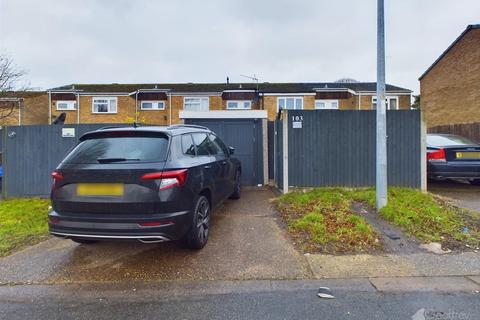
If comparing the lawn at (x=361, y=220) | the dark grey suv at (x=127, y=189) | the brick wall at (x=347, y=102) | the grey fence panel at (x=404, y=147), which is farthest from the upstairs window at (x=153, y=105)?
the dark grey suv at (x=127, y=189)

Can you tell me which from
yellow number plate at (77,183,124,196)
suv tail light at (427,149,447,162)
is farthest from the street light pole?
yellow number plate at (77,183,124,196)

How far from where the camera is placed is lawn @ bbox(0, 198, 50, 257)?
4591 millimetres

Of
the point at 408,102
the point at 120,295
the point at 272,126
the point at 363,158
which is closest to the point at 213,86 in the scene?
the point at 408,102

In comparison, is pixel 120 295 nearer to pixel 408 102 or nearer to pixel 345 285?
pixel 345 285

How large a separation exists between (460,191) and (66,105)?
28.3 metres

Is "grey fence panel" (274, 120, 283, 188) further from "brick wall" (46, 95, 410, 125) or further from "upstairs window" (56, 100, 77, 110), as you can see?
"upstairs window" (56, 100, 77, 110)

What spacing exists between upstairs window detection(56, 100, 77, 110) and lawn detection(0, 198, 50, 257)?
20.9m

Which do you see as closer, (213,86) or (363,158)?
(363,158)

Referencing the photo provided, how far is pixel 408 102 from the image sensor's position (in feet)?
84.6

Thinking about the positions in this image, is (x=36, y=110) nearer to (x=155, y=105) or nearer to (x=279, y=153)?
(x=155, y=105)

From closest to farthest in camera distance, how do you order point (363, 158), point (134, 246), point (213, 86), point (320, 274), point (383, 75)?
point (320, 274) < point (134, 246) < point (383, 75) < point (363, 158) < point (213, 86)

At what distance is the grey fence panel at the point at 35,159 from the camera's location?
8109 mm

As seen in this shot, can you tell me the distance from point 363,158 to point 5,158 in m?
9.18

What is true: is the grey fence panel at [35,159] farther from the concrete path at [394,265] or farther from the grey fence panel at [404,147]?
the grey fence panel at [404,147]
